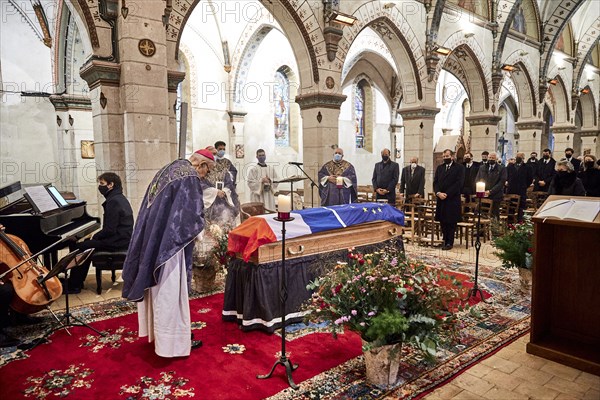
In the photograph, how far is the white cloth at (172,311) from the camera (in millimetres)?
3369

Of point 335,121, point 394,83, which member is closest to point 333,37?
point 335,121

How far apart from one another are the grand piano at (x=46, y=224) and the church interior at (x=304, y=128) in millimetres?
39

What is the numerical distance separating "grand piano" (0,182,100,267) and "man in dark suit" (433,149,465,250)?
19.4 feet

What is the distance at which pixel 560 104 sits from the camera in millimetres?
19406

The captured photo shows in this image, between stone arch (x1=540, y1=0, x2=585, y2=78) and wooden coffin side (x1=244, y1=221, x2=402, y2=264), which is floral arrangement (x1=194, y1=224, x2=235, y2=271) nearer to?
wooden coffin side (x1=244, y1=221, x2=402, y2=264)

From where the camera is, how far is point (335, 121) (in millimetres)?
9531

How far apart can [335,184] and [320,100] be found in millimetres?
2353

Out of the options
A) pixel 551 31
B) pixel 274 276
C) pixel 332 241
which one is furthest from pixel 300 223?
pixel 551 31

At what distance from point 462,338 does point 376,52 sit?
42.3ft

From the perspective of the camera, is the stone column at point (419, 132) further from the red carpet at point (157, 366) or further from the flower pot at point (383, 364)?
the flower pot at point (383, 364)

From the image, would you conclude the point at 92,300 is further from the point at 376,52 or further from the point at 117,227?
the point at 376,52

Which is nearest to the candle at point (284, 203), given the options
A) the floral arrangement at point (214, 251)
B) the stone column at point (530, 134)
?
the floral arrangement at point (214, 251)

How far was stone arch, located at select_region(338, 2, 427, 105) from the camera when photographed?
33.1ft

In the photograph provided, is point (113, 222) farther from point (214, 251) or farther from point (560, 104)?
point (560, 104)
